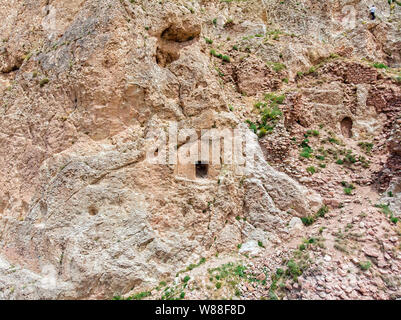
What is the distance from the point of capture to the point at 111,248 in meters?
7.38

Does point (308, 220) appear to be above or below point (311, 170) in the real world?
below

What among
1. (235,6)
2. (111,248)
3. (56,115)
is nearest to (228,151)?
(111,248)

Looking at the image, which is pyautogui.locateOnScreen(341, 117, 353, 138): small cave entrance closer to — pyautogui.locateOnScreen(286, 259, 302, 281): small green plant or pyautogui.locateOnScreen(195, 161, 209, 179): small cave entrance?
pyautogui.locateOnScreen(195, 161, 209, 179): small cave entrance

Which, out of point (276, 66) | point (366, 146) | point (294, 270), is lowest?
point (294, 270)

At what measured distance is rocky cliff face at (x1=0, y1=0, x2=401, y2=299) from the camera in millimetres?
7625

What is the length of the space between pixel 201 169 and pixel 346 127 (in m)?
7.38

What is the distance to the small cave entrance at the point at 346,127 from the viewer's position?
38.5 ft

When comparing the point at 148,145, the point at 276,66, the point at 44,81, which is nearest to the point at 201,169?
the point at 148,145

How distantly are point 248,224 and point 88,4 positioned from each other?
10.5 meters

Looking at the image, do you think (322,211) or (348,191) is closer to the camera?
(322,211)

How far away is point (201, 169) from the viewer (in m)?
9.63

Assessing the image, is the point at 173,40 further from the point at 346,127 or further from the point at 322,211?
the point at 322,211

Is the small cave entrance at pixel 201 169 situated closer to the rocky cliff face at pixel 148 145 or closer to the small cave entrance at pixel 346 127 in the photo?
the rocky cliff face at pixel 148 145

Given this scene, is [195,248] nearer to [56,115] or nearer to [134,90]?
[134,90]
